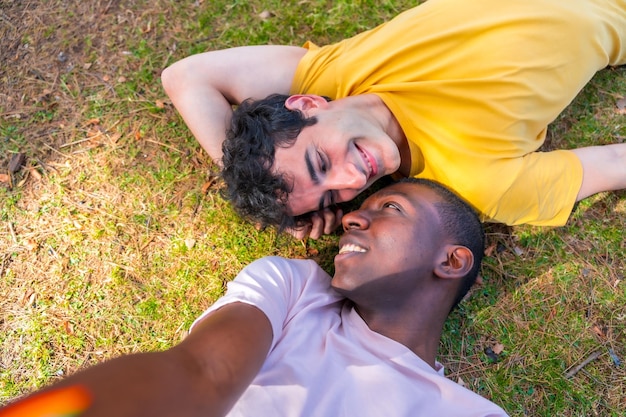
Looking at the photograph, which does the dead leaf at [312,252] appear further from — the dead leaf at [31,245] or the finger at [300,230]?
the dead leaf at [31,245]

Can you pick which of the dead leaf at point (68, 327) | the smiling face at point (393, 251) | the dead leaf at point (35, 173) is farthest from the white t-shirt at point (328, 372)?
the dead leaf at point (35, 173)

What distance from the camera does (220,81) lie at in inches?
145

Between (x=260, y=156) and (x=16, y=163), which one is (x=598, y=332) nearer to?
(x=260, y=156)

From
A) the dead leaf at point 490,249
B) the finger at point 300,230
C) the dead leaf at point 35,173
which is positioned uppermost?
the dead leaf at point 35,173

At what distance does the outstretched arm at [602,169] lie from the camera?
364 cm

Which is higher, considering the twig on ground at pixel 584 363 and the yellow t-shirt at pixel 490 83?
the yellow t-shirt at pixel 490 83

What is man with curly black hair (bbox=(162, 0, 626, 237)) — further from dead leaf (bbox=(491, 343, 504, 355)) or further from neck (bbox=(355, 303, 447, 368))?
dead leaf (bbox=(491, 343, 504, 355))

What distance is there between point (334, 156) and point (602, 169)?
7.58 ft

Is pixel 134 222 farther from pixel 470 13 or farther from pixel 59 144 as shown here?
pixel 470 13

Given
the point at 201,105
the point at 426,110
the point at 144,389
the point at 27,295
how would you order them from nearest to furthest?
the point at 144,389 < the point at 426,110 < the point at 201,105 < the point at 27,295

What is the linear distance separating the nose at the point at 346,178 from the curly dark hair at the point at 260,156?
0.30 metres

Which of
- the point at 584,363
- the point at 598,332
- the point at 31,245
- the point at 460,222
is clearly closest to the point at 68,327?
the point at 31,245

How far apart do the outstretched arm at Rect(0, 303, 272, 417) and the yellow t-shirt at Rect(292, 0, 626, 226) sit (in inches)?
74.6

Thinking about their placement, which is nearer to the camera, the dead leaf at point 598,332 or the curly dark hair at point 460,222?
the curly dark hair at point 460,222
